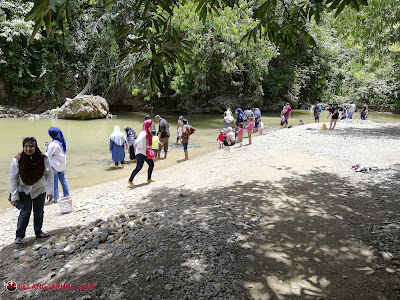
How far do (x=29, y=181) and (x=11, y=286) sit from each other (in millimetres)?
1430

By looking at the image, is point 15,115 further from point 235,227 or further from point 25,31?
point 235,227

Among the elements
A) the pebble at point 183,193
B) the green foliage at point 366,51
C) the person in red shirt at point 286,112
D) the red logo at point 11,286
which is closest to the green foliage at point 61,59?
the person in red shirt at point 286,112

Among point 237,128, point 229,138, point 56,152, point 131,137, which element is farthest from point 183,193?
point 237,128

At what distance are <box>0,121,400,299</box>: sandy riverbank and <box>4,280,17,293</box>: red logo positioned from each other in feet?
0.29

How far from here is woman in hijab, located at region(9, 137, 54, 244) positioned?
13.5 ft

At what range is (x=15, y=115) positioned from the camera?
73.9 ft

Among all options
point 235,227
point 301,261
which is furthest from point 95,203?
point 301,261

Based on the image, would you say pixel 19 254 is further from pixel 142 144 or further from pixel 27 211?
pixel 142 144

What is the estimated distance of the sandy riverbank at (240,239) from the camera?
2947 millimetres

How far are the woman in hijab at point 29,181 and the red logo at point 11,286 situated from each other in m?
1.16

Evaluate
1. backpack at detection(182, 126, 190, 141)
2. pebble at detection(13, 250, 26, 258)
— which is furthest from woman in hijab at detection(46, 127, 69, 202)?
backpack at detection(182, 126, 190, 141)

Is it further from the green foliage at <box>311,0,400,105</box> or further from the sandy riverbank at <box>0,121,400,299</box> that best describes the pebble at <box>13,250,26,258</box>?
the green foliage at <box>311,0,400,105</box>

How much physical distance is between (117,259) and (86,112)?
2029cm

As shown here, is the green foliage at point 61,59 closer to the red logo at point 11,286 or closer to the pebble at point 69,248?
the pebble at point 69,248
